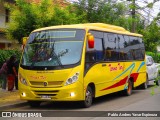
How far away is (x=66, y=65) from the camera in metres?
12.8

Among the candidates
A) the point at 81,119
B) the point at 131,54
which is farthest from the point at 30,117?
the point at 131,54

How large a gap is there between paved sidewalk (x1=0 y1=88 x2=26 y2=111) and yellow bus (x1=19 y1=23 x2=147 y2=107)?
0.50 meters

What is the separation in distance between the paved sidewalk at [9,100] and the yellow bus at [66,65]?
1.64 ft

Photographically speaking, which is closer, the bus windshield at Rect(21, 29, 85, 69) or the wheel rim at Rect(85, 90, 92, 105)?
the bus windshield at Rect(21, 29, 85, 69)

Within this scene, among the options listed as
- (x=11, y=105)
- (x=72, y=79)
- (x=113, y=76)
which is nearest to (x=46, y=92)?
(x=72, y=79)

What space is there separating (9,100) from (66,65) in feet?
9.99

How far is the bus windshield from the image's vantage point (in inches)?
512

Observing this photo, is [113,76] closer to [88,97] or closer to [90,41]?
[88,97]

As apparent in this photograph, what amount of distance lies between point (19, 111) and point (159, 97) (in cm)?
615

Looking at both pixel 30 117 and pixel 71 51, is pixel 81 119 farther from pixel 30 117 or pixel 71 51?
pixel 71 51

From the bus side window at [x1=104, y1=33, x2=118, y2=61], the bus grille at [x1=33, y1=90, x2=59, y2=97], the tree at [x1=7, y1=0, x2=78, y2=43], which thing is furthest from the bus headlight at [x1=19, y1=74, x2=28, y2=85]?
the tree at [x1=7, y1=0, x2=78, y2=43]

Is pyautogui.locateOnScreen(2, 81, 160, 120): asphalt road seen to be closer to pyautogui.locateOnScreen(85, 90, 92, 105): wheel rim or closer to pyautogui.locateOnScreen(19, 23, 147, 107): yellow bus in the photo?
pyautogui.locateOnScreen(85, 90, 92, 105): wheel rim

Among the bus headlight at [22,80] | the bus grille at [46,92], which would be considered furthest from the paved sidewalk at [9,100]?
the bus grille at [46,92]

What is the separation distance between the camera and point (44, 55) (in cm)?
1334
